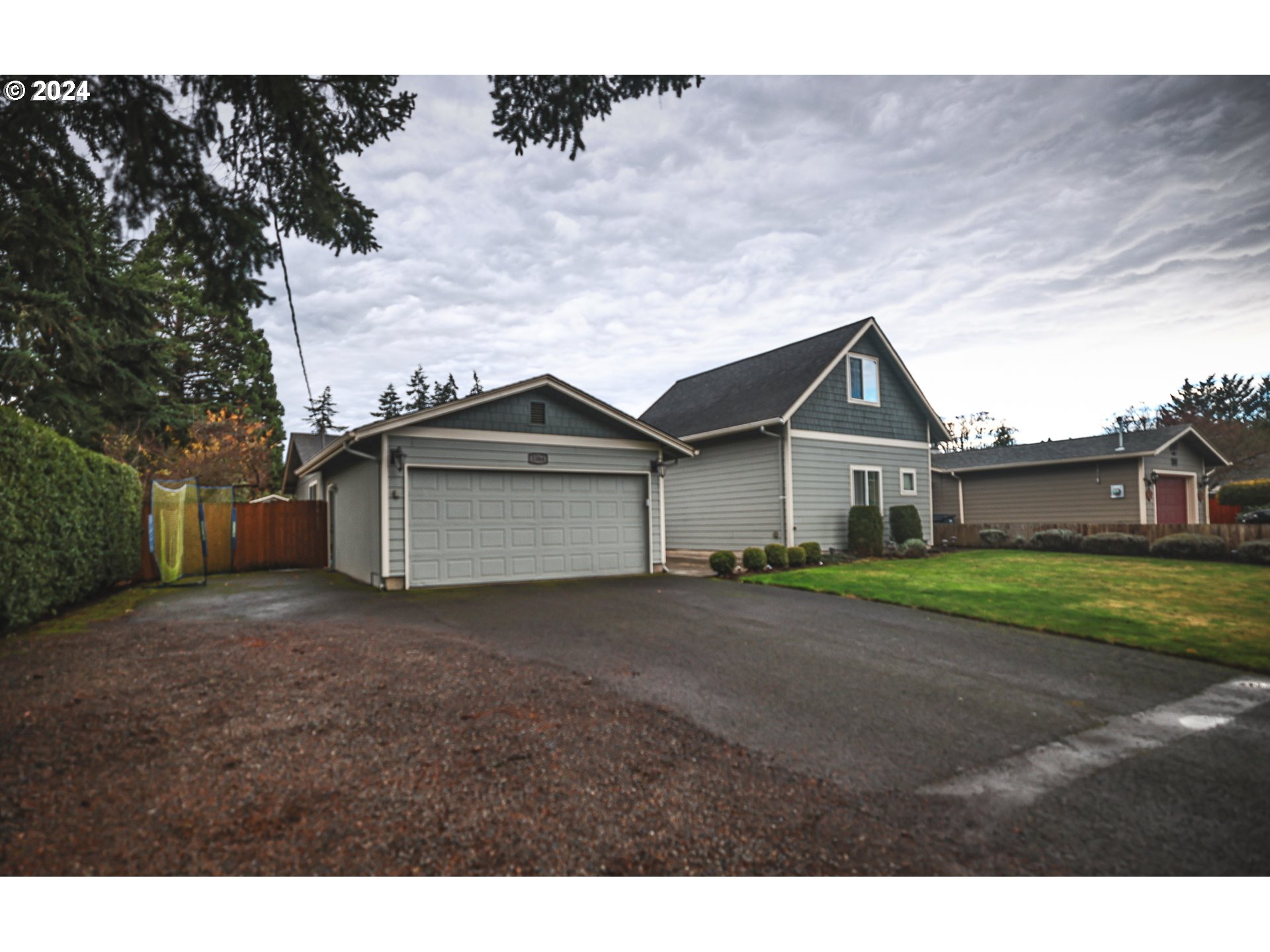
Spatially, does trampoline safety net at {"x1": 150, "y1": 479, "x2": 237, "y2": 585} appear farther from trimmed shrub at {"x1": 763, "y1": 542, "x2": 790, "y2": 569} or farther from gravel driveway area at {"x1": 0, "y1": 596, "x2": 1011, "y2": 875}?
trimmed shrub at {"x1": 763, "y1": 542, "x2": 790, "y2": 569}

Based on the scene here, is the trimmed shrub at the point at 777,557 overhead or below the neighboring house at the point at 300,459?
below

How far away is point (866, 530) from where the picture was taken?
14602 mm

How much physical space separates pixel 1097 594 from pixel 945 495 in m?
14.6

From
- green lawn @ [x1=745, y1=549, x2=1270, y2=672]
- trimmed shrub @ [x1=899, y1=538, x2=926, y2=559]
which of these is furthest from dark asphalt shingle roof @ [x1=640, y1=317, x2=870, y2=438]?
trimmed shrub @ [x1=899, y1=538, x2=926, y2=559]

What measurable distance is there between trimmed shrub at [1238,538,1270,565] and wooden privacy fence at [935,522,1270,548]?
31 cm

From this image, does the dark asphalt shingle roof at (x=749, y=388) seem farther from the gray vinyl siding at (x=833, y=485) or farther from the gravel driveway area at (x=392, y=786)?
the gravel driveway area at (x=392, y=786)

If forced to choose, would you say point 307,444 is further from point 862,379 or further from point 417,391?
point 417,391

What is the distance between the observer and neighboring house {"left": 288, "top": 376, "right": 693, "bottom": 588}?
10.1 m

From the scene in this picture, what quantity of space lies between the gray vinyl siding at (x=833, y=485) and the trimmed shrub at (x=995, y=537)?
205cm

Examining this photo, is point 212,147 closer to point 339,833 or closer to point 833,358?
point 339,833

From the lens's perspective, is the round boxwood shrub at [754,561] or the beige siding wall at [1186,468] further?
the beige siding wall at [1186,468]

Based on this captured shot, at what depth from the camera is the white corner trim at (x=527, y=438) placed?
1031cm

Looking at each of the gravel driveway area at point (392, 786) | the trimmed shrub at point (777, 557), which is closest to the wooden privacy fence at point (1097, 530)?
the trimmed shrub at point (777, 557)
